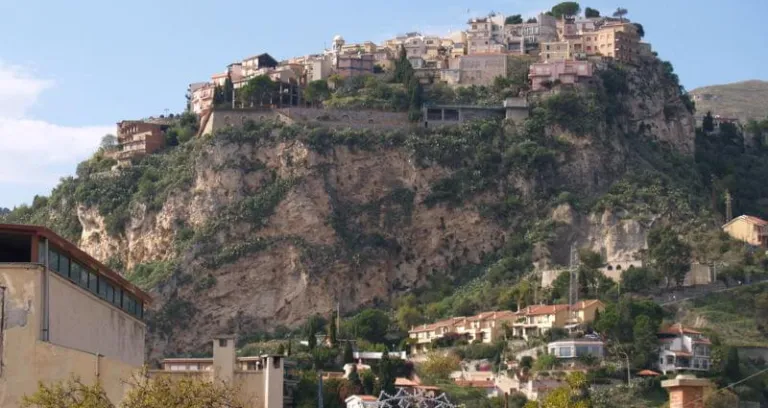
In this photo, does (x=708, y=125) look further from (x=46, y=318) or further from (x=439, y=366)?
(x=46, y=318)

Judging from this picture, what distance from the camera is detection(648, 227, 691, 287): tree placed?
92.6m

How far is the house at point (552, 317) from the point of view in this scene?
8856 cm

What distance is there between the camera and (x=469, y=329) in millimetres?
90938

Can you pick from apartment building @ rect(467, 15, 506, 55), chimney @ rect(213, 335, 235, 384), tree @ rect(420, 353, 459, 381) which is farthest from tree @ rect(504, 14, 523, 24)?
chimney @ rect(213, 335, 235, 384)

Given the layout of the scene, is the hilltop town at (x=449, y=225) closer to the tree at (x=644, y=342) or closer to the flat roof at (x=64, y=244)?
the tree at (x=644, y=342)

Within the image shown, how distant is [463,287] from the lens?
321ft

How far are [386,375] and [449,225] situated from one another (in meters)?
20.2

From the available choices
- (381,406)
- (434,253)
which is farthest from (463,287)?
(381,406)

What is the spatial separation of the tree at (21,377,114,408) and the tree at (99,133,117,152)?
90.9 meters

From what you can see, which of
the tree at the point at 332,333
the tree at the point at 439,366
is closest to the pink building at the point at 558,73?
the tree at the point at 332,333

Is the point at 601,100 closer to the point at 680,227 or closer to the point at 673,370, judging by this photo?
the point at 680,227

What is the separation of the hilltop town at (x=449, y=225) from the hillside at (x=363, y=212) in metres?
0.13

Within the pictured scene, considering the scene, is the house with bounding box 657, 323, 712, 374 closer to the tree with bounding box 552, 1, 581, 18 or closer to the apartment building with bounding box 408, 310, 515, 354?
the apartment building with bounding box 408, 310, 515, 354

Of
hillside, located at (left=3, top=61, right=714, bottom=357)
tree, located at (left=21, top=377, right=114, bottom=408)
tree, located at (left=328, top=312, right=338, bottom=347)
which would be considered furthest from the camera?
hillside, located at (left=3, top=61, right=714, bottom=357)
